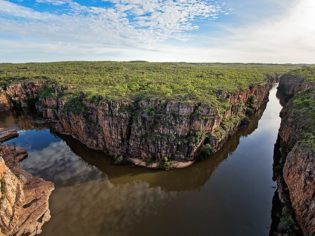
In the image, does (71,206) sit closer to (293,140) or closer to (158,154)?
(158,154)

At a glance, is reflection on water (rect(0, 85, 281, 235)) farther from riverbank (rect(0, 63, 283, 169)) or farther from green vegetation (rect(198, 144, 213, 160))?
riverbank (rect(0, 63, 283, 169))

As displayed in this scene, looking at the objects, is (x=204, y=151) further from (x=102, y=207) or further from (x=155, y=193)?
(x=102, y=207)

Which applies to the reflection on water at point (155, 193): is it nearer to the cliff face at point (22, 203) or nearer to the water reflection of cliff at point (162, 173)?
the water reflection of cliff at point (162, 173)

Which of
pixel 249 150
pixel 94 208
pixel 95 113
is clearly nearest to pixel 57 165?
pixel 95 113

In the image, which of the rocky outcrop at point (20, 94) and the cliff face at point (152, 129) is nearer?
the cliff face at point (152, 129)

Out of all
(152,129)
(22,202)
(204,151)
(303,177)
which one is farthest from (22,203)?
(303,177)

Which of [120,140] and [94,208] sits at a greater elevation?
[120,140]

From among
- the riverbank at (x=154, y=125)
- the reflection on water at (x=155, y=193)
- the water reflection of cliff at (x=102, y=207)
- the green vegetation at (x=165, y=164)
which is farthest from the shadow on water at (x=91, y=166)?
the water reflection of cliff at (x=102, y=207)
